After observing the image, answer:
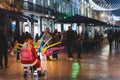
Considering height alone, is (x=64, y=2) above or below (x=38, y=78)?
above

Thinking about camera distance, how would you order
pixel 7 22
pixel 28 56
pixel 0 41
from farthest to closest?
pixel 7 22
pixel 0 41
pixel 28 56

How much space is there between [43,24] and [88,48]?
20.1m

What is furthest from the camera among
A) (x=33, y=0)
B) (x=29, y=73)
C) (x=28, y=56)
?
(x=33, y=0)

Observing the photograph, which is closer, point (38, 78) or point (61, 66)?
point (38, 78)

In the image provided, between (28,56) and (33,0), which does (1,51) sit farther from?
(33,0)

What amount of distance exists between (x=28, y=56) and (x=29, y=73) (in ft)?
3.87

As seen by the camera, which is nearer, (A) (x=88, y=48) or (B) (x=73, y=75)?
(B) (x=73, y=75)

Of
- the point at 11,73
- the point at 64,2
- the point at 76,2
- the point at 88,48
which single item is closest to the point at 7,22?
the point at 88,48

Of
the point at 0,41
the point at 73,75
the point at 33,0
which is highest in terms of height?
the point at 33,0

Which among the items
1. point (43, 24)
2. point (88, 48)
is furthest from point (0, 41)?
point (43, 24)

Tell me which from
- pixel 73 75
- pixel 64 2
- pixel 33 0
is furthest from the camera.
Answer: pixel 64 2

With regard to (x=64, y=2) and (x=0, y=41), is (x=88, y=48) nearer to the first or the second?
(x=0, y=41)

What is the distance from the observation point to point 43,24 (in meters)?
50.5

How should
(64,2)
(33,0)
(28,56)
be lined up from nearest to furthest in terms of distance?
(28,56), (33,0), (64,2)
